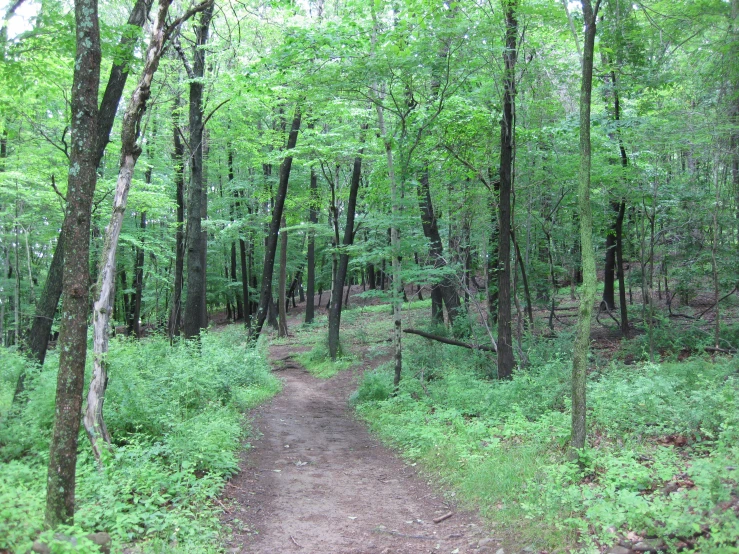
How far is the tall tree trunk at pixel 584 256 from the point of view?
5.01 m

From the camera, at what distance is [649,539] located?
3.75 m

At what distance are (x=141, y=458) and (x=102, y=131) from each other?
4.49m

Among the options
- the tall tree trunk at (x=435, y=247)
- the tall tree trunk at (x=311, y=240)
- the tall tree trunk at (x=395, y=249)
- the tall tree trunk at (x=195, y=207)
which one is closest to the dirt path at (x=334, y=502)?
the tall tree trunk at (x=395, y=249)

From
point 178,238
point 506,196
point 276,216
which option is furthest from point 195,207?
point 506,196

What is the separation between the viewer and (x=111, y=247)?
18.5 feet

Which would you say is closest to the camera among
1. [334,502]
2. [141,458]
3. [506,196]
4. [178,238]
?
[141,458]

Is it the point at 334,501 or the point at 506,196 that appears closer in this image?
the point at 334,501

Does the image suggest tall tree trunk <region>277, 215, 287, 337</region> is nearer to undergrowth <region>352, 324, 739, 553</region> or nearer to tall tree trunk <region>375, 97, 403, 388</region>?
Result: tall tree trunk <region>375, 97, 403, 388</region>

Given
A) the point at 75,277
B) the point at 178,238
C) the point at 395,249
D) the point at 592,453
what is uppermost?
the point at 178,238

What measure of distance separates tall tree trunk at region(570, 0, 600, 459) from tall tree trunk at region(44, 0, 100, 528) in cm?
460

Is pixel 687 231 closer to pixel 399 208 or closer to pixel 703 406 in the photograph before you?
pixel 399 208

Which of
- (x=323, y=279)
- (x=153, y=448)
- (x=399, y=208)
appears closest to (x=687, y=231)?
(x=399, y=208)

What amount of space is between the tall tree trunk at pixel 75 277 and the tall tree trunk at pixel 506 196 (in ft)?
24.1

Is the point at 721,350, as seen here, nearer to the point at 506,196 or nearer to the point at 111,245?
the point at 506,196
